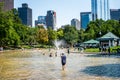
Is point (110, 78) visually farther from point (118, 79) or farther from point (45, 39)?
point (45, 39)

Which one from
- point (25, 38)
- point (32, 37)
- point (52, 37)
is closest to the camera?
point (25, 38)

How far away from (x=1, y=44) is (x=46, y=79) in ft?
315

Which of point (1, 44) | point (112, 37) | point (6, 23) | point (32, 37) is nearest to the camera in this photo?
point (112, 37)

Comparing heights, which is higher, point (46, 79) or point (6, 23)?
point (6, 23)

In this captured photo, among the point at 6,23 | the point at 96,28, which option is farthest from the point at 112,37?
the point at 96,28

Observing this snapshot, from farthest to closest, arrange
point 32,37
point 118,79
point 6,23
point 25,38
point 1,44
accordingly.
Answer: point 32,37 → point 25,38 → point 1,44 → point 6,23 → point 118,79

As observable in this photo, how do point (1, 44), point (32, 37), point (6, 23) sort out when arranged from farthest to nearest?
1. point (32, 37)
2. point (1, 44)
3. point (6, 23)

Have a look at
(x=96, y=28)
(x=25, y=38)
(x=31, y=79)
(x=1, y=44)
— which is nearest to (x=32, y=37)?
(x=25, y=38)

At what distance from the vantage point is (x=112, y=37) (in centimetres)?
8994

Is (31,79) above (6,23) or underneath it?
underneath

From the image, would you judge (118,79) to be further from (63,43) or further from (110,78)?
(63,43)

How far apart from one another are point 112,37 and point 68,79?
68901 mm

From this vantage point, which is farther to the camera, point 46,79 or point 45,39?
point 45,39

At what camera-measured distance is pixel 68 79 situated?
Result: 22.7 meters
